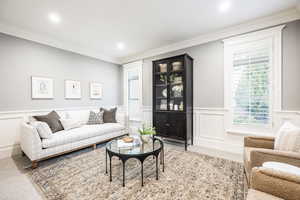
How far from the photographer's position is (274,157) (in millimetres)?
1452

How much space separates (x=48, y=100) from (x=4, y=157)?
55.0 inches

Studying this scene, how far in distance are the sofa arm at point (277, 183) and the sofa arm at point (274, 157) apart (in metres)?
0.45

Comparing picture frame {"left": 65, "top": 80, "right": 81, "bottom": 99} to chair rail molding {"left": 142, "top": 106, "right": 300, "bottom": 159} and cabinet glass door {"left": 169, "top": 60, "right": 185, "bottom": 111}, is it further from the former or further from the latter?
chair rail molding {"left": 142, "top": 106, "right": 300, "bottom": 159}

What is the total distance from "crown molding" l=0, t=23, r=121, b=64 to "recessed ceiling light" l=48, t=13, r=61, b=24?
2.87ft

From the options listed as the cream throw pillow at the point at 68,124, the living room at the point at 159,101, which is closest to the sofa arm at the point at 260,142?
the living room at the point at 159,101

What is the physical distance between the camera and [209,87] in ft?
10.9

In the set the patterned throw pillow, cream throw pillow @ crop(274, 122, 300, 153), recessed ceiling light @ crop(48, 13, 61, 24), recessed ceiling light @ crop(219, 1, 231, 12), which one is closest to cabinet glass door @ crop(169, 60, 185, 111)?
recessed ceiling light @ crop(219, 1, 231, 12)

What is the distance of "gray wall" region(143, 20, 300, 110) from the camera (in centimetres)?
243

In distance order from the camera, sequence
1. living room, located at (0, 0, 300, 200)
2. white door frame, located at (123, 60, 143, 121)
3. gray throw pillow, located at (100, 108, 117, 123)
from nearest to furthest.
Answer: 1. living room, located at (0, 0, 300, 200)
2. gray throw pillow, located at (100, 108, 117, 123)
3. white door frame, located at (123, 60, 143, 121)

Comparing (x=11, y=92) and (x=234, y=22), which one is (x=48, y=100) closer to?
(x=11, y=92)

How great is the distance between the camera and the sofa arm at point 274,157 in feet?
4.54

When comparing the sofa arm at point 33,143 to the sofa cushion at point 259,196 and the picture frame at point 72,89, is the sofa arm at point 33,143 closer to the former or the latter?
the picture frame at point 72,89

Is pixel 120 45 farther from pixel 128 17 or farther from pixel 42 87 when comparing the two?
pixel 42 87

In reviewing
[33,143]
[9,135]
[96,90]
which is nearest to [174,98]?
[96,90]
